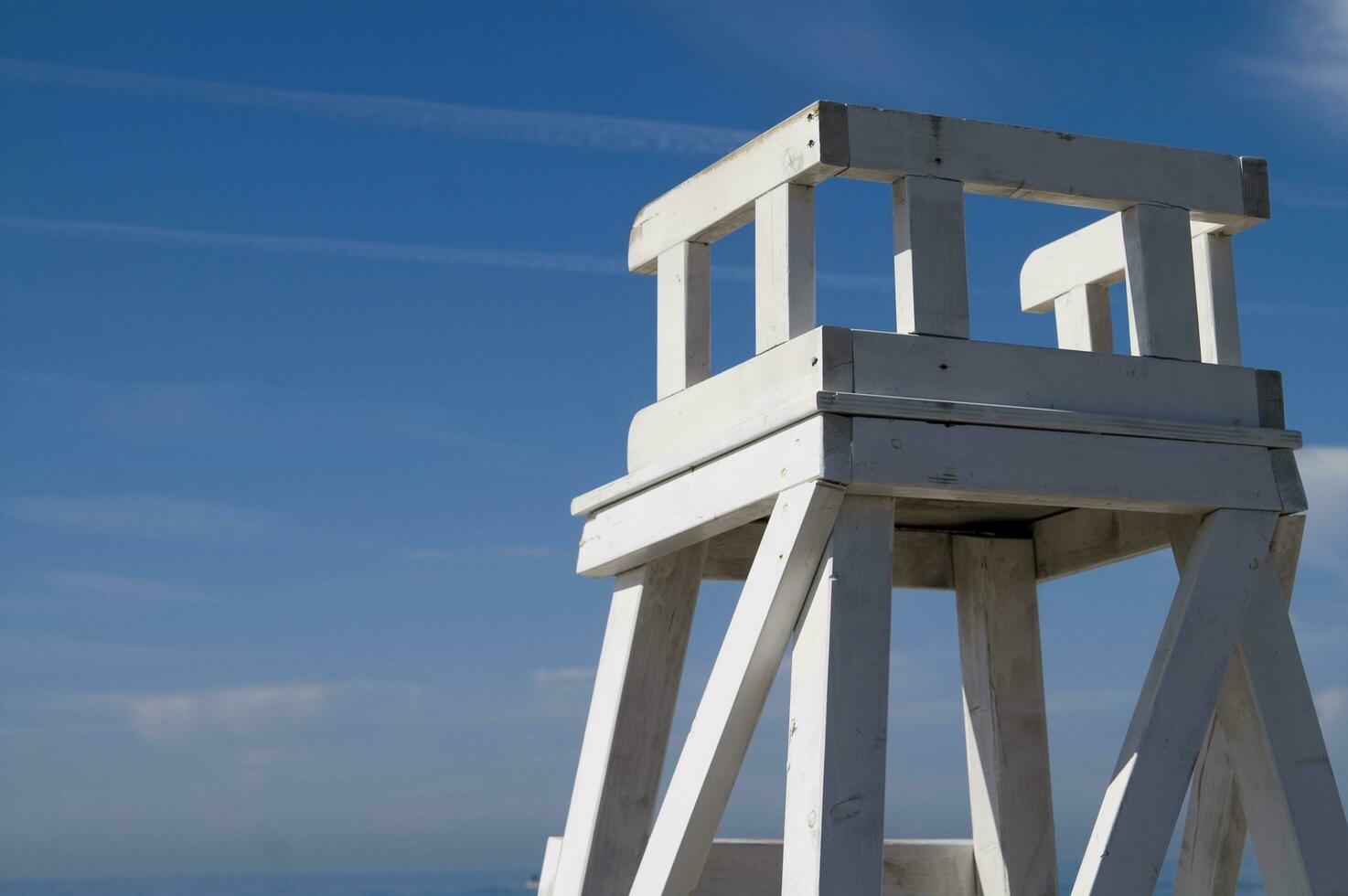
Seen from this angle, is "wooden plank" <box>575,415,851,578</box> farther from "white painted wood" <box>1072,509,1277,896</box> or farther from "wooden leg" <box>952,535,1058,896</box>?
"wooden leg" <box>952,535,1058,896</box>

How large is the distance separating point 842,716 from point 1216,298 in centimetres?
209

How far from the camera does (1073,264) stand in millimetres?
6637

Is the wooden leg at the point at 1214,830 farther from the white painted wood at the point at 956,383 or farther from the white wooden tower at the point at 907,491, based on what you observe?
the white painted wood at the point at 956,383

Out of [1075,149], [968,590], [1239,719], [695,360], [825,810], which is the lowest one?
[825,810]

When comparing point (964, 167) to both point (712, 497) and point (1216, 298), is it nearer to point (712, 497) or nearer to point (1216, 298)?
point (1216, 298)

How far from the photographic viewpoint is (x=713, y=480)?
17.1ft

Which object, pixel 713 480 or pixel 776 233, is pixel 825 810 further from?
pixel 776 233

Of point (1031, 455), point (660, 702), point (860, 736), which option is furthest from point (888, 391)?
point (660, 702)

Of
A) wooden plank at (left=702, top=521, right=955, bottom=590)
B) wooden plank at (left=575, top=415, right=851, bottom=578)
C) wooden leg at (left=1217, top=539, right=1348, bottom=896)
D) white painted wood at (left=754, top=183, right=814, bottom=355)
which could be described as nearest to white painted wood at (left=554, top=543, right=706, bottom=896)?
wooden plank at (left=575, top=415, right=851, bottom=578)

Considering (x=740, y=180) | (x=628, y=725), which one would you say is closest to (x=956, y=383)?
(x=740, y=180)

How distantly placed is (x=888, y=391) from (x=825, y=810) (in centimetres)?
118

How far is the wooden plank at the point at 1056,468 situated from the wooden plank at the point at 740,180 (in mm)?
814

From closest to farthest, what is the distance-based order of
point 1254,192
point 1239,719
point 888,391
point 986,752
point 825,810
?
point 825,810 < point 888,391 < point 1239,719 < point 1254,192 < point 986,752

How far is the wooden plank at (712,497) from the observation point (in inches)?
185
